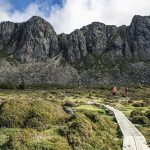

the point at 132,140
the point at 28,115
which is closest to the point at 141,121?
the point at 132,140

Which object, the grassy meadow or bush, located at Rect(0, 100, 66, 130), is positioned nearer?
the grassy meadow

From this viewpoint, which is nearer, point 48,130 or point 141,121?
point 48,130

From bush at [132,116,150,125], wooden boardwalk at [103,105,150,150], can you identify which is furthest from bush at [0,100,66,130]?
bush at [132,116,150,125]

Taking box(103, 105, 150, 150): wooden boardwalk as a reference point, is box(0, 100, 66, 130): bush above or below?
above

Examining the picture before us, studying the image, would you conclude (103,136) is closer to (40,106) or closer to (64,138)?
(64,138)

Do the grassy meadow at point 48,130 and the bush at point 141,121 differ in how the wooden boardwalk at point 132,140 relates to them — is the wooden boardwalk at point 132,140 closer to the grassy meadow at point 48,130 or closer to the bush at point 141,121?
the grassy meadow at point 48,130

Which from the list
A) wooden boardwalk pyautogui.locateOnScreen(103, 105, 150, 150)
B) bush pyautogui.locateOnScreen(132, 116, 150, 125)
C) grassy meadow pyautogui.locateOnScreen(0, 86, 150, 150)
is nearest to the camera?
grassy meadow pyautogui.locateOnScreen(0, 86, 150, 150)

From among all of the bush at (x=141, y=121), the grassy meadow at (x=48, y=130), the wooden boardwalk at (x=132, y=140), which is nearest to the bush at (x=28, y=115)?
the grassy meadow at (x=48, y=130)

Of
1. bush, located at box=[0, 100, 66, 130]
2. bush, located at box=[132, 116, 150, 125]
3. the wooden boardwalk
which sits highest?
bush, located at box=[0, 100, 66, 130]

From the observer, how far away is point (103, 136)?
21703mm

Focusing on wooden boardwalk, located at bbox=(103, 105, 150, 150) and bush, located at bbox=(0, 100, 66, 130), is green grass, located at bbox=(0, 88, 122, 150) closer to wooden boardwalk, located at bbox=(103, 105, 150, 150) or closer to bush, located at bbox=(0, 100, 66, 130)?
bush, located at bbox=(0, 100, 66, 130)

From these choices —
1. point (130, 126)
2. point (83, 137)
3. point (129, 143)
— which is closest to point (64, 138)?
point (83, 137)

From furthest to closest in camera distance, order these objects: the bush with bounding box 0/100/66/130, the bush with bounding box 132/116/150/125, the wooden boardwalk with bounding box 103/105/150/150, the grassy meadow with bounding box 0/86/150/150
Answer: the bush with bounding box 132/116/150/125 < the bush with bounding box 0/100/66/130 < the wooden boardwalk with bounding box 103/105/150/150 < the grassy meadow with bounding box 0/86/150/150

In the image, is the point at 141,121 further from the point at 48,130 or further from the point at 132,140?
the point at 48,130
